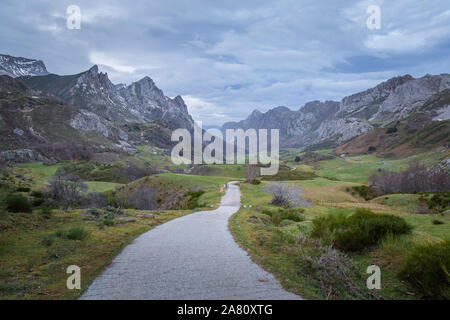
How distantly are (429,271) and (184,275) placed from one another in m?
6.24

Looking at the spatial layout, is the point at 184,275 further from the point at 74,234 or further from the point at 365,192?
the point at 365,192

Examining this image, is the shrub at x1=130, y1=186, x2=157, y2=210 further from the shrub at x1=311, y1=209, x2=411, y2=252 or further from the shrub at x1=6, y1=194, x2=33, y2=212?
the shrub at x1=311, y1=209, x2=411, y2=252

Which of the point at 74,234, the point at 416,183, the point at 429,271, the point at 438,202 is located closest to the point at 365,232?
the point at 429,271

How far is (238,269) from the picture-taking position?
25.6 feet

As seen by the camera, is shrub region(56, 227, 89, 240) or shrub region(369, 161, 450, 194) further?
shrub region(369, 161, 450, 194)

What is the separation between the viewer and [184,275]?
23.8 ft

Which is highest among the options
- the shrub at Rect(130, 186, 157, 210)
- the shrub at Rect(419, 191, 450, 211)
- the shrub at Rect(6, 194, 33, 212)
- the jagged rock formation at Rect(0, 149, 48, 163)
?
the jagged rock formation at Rect(0, 149, 48, 163)

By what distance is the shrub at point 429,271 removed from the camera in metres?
5.78

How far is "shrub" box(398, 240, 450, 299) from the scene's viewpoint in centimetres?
578

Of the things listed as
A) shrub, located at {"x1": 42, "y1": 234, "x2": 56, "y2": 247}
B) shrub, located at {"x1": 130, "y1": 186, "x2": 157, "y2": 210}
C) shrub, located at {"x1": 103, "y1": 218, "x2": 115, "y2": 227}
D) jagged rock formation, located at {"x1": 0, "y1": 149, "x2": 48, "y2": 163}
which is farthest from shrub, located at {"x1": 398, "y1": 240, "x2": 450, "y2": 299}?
jagged rock formation, located at {"x1": 0, "y1": 149, "x2": 48, "y2": 163}

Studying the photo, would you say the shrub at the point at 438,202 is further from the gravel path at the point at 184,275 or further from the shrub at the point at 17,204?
the shrub at the point at 17,204

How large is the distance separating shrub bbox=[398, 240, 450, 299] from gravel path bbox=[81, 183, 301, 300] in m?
3.16
